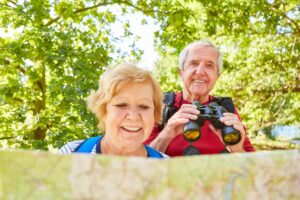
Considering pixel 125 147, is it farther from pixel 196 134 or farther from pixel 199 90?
pixel 199 90

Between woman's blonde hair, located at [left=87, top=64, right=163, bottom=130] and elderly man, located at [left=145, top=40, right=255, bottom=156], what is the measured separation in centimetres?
32

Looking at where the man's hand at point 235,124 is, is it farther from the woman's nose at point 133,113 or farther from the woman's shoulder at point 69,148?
the woman's shoulder at point 69,148

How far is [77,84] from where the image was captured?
451 cm

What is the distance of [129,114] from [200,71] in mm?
912

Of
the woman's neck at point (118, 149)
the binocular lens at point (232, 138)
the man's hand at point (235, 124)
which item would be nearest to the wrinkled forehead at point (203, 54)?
the man's hand at point (235, 124)

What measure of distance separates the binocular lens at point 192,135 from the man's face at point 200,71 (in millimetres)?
444

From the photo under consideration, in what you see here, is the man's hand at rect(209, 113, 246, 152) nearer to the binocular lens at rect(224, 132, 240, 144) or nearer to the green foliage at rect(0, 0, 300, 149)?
the binocular lens at rect(224, 132, 240, 144)

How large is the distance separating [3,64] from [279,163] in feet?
15.3

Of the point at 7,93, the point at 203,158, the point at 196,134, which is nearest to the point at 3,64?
the point at 7,93

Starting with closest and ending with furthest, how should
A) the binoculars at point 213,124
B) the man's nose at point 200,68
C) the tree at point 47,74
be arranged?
1. the binoculars at point 213,124
2. the man's nose at point 200,68
3. the tree at point 47,74

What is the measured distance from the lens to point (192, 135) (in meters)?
2.21

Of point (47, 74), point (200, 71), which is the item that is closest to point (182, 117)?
point (200, 71)

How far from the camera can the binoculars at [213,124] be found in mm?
2184

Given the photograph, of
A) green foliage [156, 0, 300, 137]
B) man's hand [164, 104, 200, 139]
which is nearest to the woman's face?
man's hand [164, 104, 200, 139]
